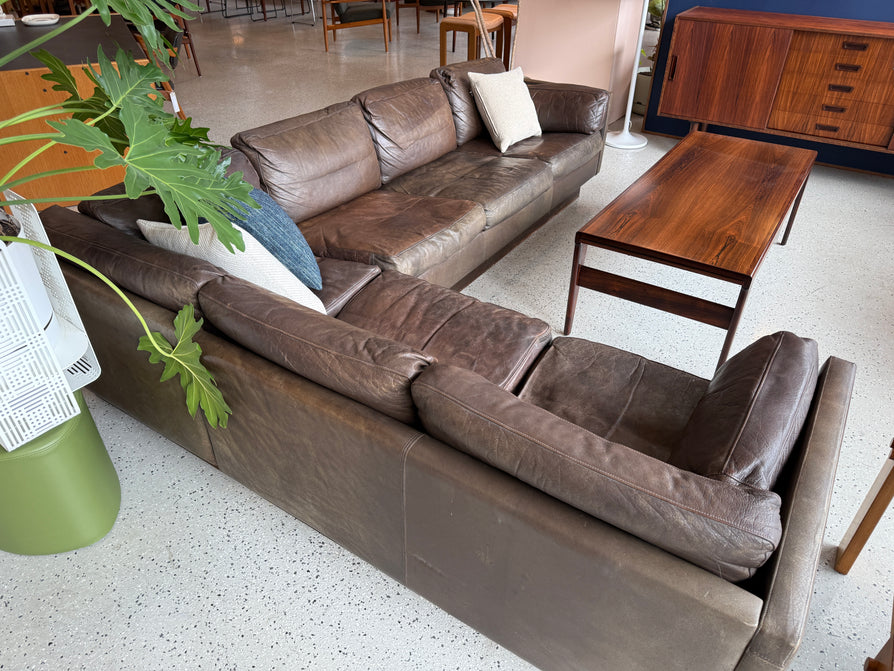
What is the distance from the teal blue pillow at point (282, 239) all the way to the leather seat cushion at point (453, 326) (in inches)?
6.7

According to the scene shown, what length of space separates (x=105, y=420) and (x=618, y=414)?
68.3 inches

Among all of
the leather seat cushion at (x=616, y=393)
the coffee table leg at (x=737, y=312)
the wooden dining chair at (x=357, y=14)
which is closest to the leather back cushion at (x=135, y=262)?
the leather seat cushion at (x=616, y=393)

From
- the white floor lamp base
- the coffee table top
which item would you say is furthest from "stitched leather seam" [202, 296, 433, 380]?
the white floor lamp base

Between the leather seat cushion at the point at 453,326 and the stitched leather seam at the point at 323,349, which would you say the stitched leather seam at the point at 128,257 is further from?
the leather seat cushion at the point at 453,326

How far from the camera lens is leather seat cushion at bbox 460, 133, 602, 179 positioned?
327 cm

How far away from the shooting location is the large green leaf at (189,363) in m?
1.46

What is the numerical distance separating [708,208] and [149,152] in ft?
7.14

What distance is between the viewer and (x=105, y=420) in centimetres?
219

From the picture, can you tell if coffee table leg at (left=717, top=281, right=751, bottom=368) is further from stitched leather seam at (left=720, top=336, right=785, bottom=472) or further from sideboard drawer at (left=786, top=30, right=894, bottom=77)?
sideboard drawer at (left=786, top=30, right=894, bottom=77)

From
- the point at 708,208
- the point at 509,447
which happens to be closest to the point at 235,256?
the point at 509,447

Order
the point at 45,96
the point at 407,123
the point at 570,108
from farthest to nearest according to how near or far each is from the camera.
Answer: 1. the point at 570,108
2. the point at 45,96
3. the point at 407,123

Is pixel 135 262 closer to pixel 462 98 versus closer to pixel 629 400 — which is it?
pixel 629 400

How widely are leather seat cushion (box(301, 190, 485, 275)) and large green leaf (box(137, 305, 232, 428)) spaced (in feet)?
3.10

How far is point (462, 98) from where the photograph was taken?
11.3 ft
